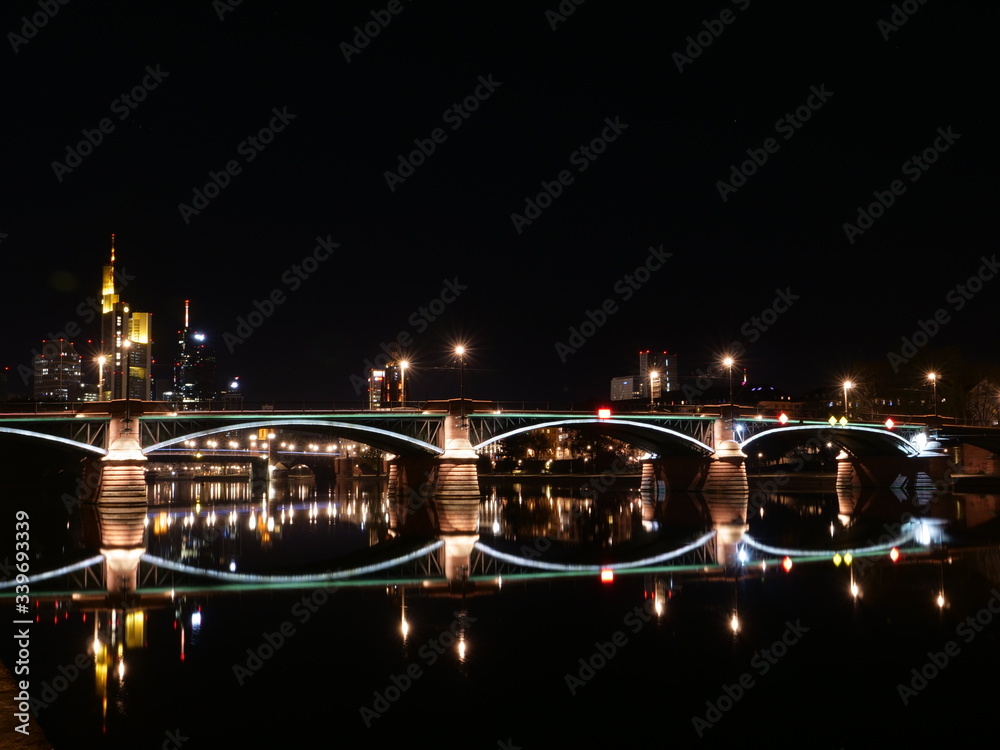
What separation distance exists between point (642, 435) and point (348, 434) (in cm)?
2682

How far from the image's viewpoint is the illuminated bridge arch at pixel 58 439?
174 feet

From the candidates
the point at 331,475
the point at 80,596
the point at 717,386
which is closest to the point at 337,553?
the point at 80,596

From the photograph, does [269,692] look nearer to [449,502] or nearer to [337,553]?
[337,553]

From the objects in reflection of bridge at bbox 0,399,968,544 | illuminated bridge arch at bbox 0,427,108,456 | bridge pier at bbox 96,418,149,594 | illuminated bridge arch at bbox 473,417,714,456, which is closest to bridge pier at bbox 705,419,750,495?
reflection of bridge at bbox 0,399,968,544

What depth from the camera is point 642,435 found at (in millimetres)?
78312

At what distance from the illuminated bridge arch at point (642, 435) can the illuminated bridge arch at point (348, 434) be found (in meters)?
5.20

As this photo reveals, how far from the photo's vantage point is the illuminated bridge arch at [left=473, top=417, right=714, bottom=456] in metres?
67.3

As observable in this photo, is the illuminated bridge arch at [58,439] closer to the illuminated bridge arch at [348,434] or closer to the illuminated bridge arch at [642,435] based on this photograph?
the illuminated bridge arch at [348,434]

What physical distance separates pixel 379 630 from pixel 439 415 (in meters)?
45.3

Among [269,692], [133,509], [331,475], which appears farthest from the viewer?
[331,475]

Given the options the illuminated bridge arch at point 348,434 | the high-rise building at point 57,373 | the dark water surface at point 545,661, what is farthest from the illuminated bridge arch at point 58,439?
the high-rise building at point 57,373

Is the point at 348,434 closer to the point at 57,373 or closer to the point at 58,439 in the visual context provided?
the point at 58,439

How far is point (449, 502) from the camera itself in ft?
209

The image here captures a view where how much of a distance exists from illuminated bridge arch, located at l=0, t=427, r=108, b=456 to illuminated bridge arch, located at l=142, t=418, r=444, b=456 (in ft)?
9.24
